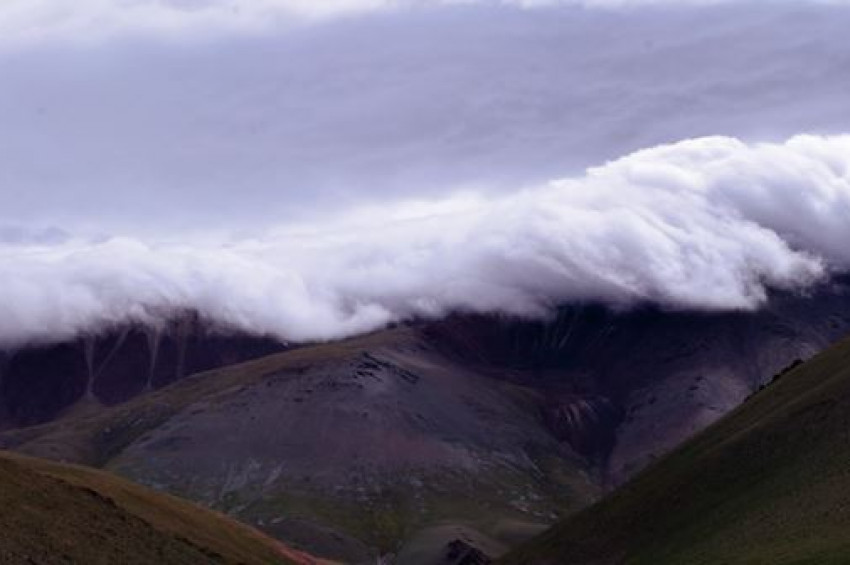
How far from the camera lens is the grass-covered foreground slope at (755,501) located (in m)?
138

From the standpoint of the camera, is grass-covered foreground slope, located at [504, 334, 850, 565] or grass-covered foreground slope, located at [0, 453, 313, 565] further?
grass-covered foreground slope, located at [504, 334, 850, 565]

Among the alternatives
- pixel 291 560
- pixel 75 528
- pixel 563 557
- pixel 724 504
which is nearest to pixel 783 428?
pixel 724 504

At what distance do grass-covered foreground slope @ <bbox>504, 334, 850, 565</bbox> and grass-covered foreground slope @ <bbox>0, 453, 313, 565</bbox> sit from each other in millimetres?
45745

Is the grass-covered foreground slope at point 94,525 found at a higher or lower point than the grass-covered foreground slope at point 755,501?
higher

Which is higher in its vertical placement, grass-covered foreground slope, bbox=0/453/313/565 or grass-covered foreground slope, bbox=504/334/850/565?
grass-covered foreground slope, bbox=0/453/313/565

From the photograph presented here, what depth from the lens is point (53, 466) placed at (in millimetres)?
185375

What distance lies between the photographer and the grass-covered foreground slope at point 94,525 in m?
132

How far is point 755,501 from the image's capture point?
528 ft

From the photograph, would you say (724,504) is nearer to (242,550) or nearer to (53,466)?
(242,550)

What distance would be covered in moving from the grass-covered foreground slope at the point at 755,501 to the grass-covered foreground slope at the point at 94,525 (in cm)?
4574

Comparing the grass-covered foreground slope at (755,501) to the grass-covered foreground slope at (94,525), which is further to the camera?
the grass-covered foreground slope at (755,501)

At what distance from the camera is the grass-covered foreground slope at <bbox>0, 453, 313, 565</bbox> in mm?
132250

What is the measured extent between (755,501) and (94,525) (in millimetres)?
70484

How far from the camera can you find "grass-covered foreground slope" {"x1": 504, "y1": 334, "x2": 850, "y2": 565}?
13750cm
